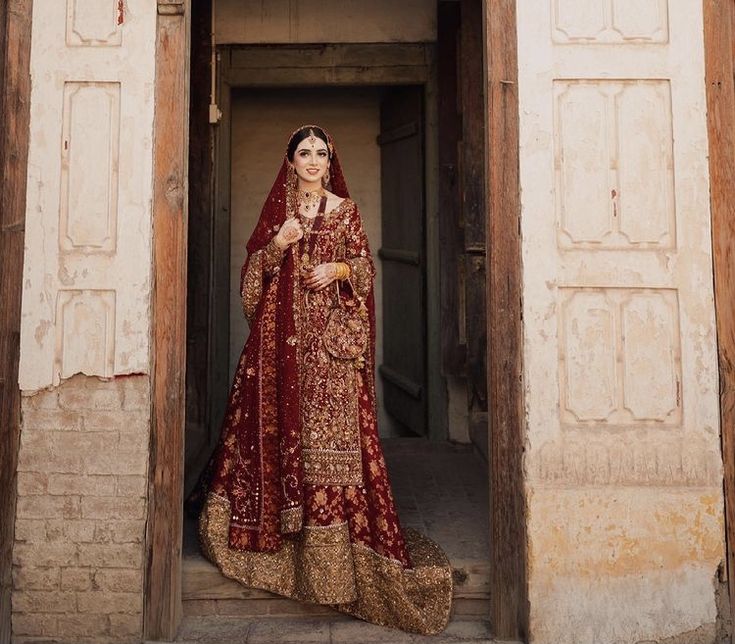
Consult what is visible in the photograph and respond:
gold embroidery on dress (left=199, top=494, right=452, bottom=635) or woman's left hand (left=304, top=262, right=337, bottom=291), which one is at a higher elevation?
woman's left hand (left=304, top=262, right=337, bottom=291)

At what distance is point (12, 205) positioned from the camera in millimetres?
3184

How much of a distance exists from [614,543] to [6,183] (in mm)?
2988

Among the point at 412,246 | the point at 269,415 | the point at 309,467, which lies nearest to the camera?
the point at 309,467

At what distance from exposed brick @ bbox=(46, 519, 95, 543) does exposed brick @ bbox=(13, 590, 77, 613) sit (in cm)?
22

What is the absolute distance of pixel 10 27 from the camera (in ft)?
10.5

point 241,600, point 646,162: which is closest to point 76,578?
point 241,600

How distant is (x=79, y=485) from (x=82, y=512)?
0.37ft

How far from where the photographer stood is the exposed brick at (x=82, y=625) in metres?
3.08

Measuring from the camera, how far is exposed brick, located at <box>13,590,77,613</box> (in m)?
3.09

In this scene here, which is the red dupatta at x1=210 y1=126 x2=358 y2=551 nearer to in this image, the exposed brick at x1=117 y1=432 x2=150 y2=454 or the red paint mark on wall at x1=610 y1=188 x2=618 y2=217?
the exposed brick at x1=117 y1=432 x2=150 y2=454

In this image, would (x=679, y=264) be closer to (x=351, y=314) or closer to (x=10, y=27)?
(x=351, y=314)

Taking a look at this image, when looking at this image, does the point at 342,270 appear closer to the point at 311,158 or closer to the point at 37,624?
the point at 311,158

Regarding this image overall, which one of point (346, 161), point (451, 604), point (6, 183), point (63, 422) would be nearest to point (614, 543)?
point (451, 604)

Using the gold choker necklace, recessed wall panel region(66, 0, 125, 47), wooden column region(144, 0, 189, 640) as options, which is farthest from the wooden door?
recessed wall panel region(66, 0, 125, 47)
